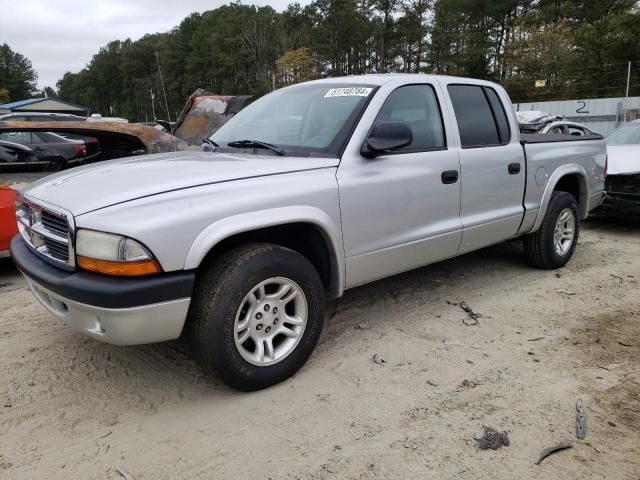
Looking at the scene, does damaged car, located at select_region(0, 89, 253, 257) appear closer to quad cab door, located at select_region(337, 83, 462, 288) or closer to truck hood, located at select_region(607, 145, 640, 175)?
quad cab door, located at select_region(337, 83, 462, 288)

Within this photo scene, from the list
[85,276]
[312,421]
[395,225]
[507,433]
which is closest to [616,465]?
[507,433]

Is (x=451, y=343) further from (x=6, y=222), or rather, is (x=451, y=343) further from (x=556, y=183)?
(x=6, y=222)

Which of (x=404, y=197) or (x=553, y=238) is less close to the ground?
(x=404, y=197)

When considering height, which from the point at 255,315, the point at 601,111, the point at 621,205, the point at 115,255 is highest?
the point at 601,111

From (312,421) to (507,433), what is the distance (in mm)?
980

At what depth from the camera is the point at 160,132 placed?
18.0ft

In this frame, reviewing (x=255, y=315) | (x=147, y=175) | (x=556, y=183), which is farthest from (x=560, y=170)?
(x=147, y=175)

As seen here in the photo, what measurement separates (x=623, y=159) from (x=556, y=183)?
2.90m

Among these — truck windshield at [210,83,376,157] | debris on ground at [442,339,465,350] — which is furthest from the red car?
debris on ground at [442,339,465,350]

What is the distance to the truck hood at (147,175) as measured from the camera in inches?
101

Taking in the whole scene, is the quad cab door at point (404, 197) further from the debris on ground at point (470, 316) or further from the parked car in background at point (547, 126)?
the parked car in background at point (547, 126)

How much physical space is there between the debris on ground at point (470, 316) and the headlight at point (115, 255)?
242 centimetres

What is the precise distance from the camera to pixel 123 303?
239cm

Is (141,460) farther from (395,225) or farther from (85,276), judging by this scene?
(395,225)
